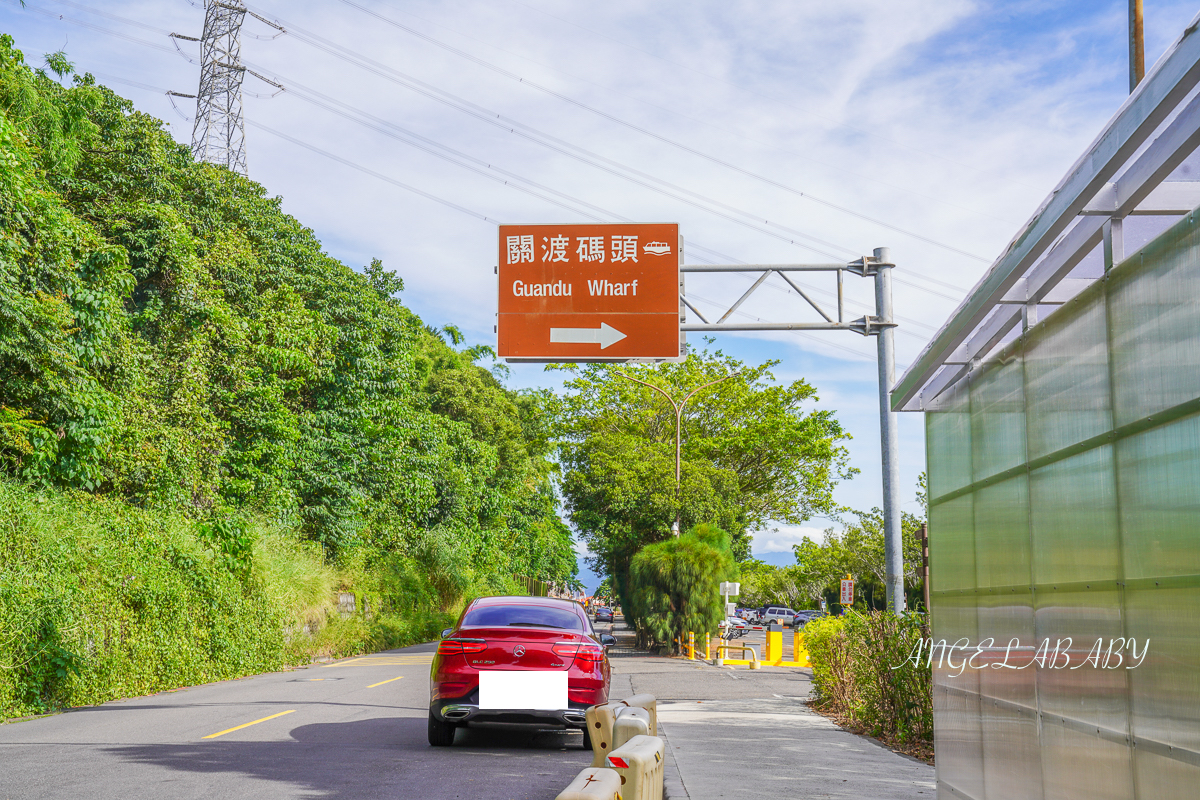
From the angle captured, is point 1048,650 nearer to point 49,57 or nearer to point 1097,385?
point 1097,385

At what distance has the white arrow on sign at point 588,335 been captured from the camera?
15633mm

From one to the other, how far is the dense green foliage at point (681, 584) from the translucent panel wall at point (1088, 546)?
Answer: 24.9 meters

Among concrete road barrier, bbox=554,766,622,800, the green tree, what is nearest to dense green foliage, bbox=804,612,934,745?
concrete road barrier, bbox=554,766,622,800

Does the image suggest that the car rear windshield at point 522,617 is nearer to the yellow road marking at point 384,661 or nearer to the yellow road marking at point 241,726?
the yellow road marking at point 241,726

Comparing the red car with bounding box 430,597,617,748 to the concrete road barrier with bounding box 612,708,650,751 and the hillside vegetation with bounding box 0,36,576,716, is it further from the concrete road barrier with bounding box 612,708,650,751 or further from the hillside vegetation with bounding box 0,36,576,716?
the hillside vegetation with bounding box 0,36,576,716

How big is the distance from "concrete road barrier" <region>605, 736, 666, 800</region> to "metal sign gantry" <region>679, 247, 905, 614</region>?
27.2ft

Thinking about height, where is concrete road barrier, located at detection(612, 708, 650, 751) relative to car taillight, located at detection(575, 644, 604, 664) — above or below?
above

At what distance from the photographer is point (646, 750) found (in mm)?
4930

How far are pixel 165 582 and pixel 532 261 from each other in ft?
26.3

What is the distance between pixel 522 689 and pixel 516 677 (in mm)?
128

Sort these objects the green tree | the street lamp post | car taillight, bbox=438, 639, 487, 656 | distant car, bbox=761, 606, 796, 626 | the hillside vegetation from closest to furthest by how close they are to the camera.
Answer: car taillight, bbox=438, 639, 487, 656
the hillside vegetation
the green tree
the street lamp post
distant car, bbox=761, 606, 796, 626

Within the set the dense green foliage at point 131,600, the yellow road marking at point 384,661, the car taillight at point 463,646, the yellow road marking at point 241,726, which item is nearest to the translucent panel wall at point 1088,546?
the car taillight at point 463,646

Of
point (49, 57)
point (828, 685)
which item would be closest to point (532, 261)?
point (828, 685)

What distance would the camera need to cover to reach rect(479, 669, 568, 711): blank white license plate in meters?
10.0
